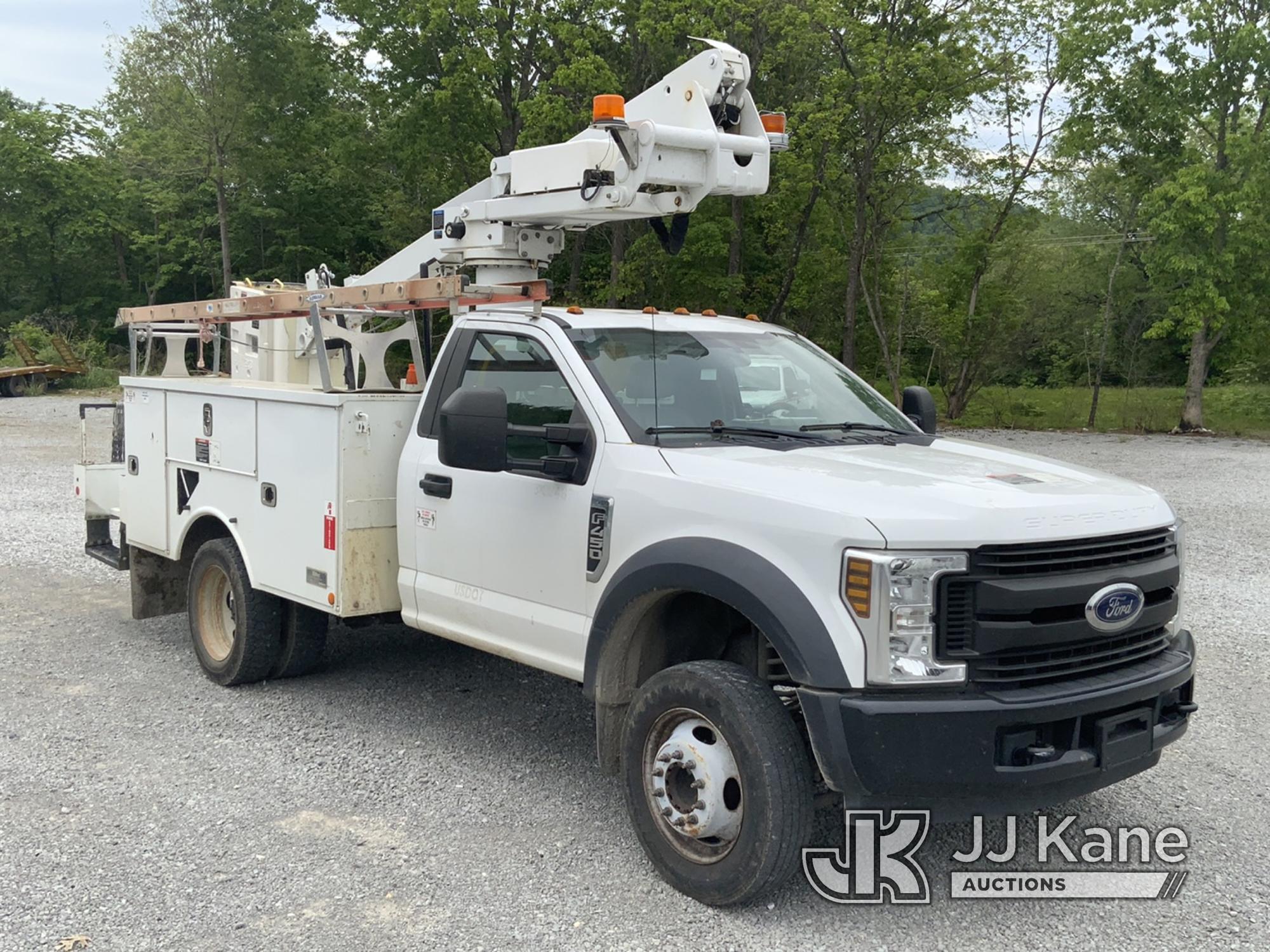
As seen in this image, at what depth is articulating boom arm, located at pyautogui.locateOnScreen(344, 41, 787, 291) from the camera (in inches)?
219

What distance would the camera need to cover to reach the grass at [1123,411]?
27.6 m

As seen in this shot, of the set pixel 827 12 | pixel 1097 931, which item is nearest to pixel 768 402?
pixel 1097 931

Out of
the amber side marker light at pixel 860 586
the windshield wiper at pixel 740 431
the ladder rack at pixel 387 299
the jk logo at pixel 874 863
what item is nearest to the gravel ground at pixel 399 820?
the jk logo at pixel 874 863

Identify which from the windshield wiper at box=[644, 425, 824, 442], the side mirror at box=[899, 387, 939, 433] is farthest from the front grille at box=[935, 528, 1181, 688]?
the side mirror at box=[899, 387, 939, 433]

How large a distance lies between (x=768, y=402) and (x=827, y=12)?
1766cm

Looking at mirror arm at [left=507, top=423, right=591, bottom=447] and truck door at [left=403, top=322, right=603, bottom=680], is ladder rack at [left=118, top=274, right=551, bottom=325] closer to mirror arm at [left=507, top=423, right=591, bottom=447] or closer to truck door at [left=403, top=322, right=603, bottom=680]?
truck door at [left=403, top=322, right=603, bottom=680]

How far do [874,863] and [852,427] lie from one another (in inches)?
72.6

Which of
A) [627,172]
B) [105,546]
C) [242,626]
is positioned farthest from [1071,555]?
[105,546]

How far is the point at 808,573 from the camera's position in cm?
363

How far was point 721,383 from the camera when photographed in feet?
16.3

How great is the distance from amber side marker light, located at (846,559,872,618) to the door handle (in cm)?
216

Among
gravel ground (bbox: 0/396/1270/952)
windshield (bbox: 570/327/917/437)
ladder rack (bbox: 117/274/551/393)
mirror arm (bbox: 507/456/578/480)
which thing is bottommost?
gravel ground (bbox: 0/396/1270/952)

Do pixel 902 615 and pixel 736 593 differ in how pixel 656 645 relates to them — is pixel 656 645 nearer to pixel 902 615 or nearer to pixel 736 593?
pixel 736 593

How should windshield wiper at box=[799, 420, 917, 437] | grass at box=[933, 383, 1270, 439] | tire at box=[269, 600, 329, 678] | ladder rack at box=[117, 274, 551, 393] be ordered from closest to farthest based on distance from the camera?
windshield wiper at box=[799, 420, 917, 437], ladder rack at box=[117, 274, 551, 393], tire at box=[269, 600, 329, 678], grass at box=[933, 383, 1270, 439]
